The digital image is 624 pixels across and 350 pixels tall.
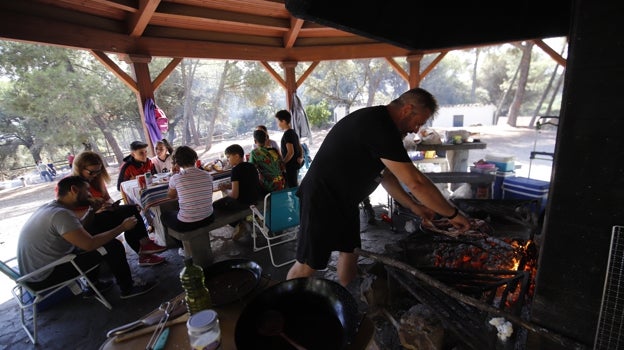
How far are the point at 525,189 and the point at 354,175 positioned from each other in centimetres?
320

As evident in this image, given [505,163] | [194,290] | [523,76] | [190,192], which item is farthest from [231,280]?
[523,76]

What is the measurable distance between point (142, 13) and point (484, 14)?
14.5 ft

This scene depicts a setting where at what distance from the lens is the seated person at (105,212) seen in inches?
129

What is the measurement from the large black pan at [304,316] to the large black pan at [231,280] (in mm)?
190

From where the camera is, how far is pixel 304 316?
3.56ft

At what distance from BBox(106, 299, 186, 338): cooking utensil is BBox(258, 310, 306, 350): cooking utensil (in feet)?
1.32

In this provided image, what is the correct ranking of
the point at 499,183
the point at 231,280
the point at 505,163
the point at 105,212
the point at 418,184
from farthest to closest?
1. the point at 505,163
2. the point at 499,183
3. the point at 105,212
4. the point at 418,184
5. the point at 231,280

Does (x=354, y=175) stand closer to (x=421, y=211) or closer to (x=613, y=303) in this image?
(x=421, y=211)

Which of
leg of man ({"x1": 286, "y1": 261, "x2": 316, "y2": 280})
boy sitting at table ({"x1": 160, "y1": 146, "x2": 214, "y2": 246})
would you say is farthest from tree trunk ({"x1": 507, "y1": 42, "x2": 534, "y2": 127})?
leg of man ({"x1": 286, "y1": 261, "x2": 316, "y2": 280})

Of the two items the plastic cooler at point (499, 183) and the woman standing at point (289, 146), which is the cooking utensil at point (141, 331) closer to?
the woman standing at point (289, 146)

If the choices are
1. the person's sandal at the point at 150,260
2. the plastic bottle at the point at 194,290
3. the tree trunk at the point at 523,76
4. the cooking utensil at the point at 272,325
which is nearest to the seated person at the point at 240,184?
the person's sandal at the point at 150,260

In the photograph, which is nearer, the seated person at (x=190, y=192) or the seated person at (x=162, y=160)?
the seated person at (x=190, y=192)

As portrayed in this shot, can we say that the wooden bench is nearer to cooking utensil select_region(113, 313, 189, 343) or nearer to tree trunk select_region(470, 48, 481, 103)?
cooking utensil select_region(113, 313, 189, 343)

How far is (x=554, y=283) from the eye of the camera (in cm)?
129
